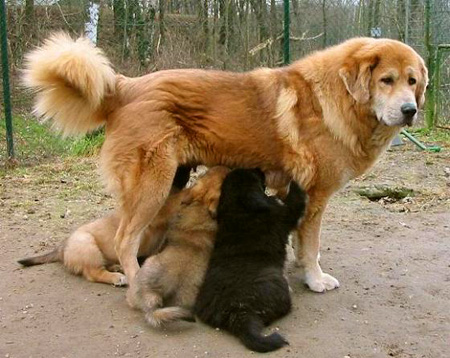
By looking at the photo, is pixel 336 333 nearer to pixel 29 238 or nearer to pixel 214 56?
pixel 29 238

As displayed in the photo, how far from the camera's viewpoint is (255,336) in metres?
3.27

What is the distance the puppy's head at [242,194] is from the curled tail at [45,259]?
1445 millimetres

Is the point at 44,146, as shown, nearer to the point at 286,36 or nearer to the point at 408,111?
the point at 286,36

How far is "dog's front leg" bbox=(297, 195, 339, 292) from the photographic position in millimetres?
4167

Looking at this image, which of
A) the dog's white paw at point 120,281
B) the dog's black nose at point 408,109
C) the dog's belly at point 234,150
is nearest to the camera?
the dog's black nose at point 408,109

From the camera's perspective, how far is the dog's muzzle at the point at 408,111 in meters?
3.87

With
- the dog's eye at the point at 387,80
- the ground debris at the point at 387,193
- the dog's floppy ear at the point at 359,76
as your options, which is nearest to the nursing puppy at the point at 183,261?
the dog's floppy ear at the point at 359,76

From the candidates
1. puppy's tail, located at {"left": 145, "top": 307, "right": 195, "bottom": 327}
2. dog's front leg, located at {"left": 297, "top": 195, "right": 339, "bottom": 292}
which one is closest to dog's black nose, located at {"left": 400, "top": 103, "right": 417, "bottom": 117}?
dog's front leg, located at {"left": 297, "top": 195, "right": 339, "bottom": 292}

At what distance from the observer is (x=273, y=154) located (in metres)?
4.15

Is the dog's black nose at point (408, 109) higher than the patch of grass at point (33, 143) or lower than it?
higher

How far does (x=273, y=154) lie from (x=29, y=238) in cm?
249

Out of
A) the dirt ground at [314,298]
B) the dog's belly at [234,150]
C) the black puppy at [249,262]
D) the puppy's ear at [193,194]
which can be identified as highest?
the dog's belly at [234,150]

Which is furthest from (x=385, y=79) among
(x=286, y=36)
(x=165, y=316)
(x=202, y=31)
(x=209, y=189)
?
(x=202, y=31)

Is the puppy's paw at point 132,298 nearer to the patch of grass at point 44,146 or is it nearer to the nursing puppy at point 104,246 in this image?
the nursing puppy at point 104,246
